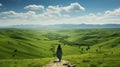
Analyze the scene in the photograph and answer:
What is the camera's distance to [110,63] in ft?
602

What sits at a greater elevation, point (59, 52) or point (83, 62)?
point (59, 52)

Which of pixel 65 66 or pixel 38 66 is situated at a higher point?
pixel 65 66

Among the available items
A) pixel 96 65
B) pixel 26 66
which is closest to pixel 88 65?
pixel 96 65

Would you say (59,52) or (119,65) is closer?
(59,52)

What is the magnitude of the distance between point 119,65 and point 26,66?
95580 millimetres

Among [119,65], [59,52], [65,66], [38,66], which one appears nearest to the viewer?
[65,66]

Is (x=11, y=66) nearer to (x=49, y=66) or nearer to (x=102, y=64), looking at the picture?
(x=102, y=64)

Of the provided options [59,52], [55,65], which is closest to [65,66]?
[55,65]

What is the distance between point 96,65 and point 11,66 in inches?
3530

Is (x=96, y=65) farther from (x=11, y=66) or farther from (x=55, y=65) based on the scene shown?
(x=55, y=65)

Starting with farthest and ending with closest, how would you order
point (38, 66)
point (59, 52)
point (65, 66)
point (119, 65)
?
point (38, 66) < point (119, 65) < point (59, 52) < point (65, 66)

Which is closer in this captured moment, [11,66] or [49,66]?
[49,66]

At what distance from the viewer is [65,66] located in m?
51.3

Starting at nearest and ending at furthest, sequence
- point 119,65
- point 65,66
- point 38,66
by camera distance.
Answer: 1. point 65,66
2. point 119,65
3. point 38,66
